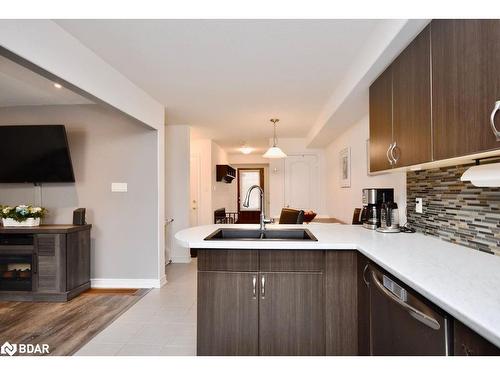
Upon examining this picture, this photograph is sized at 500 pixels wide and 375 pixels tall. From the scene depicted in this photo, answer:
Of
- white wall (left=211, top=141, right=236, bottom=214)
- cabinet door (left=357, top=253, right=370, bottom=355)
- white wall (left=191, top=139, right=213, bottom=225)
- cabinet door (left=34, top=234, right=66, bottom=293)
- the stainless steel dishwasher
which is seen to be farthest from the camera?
white wall (left=211, top=141, right=236, bottom=214)

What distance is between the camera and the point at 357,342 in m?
1.73

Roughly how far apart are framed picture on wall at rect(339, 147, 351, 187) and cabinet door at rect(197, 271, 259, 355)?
9.11ft

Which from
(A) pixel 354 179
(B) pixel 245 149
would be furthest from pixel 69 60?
(B) pixel 245 149

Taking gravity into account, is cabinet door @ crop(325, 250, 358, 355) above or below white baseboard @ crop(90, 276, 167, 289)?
above

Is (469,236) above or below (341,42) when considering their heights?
below

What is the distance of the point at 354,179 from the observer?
3.86 meters

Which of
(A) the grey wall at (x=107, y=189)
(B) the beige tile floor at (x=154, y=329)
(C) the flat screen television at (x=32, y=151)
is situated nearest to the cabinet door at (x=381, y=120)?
(B) the beige tile floor at (x=154, y=329)

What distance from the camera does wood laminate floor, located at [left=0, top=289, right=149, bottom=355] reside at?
2.34 meters

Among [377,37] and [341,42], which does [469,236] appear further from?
[341,42]

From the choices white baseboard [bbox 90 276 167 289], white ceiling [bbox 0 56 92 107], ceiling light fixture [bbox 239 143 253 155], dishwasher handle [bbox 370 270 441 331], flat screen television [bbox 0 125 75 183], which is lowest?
white baseboard [bbox 90 276 167 289]

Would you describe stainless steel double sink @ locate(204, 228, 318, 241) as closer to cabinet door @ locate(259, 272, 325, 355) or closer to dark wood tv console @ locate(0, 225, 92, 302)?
cabinet door @ locate(259, 272, 325, 355)

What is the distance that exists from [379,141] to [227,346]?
172 cm

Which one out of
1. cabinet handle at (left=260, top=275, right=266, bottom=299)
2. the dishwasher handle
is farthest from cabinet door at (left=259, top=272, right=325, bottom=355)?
the dishwasher handle
